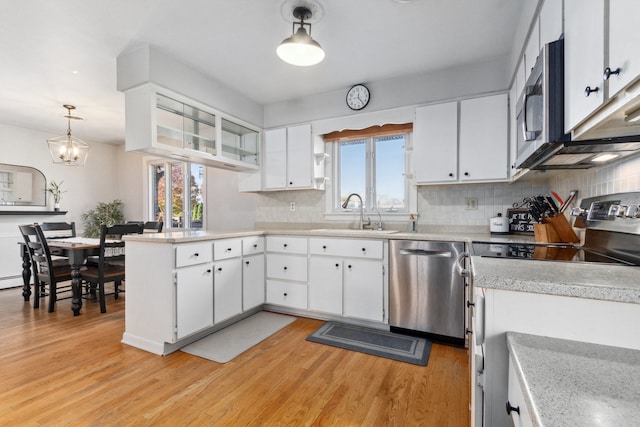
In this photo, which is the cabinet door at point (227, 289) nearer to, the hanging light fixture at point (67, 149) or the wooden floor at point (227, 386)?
the wooden floor at point (227, 386)

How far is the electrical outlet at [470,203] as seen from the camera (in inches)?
120

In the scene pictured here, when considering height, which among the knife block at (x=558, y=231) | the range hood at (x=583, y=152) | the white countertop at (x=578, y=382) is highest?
the range hood at (x=583, y=152)

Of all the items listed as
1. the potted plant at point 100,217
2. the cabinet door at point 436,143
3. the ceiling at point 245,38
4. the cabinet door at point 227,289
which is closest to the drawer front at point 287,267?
the cabinet door at point 227,289

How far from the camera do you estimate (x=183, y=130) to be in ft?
9.59

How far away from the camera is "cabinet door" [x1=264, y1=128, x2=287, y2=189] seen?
12.2ft

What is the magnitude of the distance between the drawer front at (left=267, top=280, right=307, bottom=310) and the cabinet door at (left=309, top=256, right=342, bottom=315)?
89 millimetres

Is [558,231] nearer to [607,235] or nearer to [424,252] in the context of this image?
[607,235]

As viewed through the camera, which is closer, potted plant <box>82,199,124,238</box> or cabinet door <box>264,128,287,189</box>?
cabinet door <box>264,128,287,189</box>

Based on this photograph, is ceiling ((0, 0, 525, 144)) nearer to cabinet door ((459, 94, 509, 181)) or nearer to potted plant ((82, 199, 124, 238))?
cabinet door ((459, 94, 509, 181))

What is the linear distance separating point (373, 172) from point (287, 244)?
124cm

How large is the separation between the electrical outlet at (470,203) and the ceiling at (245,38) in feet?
4.04

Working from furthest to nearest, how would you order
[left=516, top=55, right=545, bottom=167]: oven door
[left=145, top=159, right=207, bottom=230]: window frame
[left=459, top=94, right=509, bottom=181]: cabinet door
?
[left=145, top=159, right=207, bottom=230]: window frame → [left=459, top=94, right=509, bottom=181]: cabinet door → [left=516, top=55, right=545, bottom=167]: oven door

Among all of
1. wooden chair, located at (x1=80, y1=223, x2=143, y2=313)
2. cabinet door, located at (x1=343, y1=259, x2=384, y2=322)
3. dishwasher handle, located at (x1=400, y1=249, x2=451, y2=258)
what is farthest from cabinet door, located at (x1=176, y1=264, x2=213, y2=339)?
dishwasher handle, located at (x1=400, y1=249, x2=451, y2=258)

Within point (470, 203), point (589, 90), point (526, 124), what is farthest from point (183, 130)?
point (589, 90)
